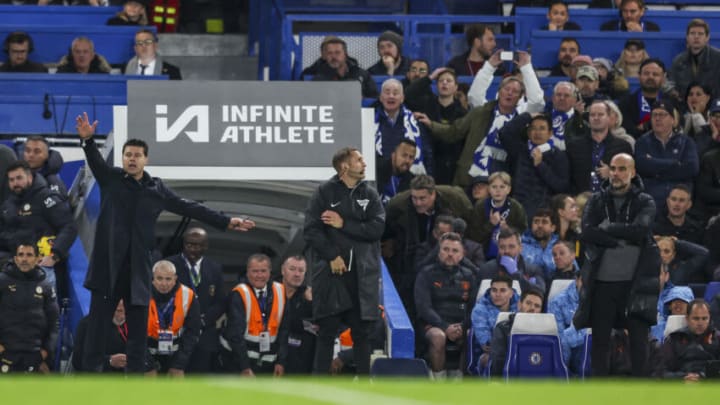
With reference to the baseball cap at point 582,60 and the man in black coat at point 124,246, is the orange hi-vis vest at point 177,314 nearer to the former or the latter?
the man in black coat at point 124,246

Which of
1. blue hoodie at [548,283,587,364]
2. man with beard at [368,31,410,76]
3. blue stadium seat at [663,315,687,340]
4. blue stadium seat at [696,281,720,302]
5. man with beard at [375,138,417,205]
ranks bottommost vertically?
blue stadium seat at [663,315,687,340]

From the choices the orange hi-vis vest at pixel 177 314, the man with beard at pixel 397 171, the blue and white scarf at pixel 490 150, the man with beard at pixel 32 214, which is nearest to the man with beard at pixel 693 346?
the blue and white scarf at pixel 490 150

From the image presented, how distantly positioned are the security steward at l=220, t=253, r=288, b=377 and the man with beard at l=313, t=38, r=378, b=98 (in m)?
4.15

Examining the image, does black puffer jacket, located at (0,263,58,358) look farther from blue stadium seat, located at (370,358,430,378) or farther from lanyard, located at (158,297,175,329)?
blue stadium seat, located at (370,358,430,378)

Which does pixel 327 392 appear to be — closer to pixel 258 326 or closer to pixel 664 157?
pixel 258 326

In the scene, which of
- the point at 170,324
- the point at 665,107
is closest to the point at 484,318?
the point at 170,324

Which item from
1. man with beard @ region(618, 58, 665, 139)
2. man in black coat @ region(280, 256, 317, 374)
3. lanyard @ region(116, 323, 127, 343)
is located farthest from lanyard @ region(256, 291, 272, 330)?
man with beard @ region(618, 58, 665, 139)

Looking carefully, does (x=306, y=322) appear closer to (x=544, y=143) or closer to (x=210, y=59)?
(x=544, y=143)

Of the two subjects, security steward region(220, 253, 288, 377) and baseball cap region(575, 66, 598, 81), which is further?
baseball cap region(575, 66, 598, 81)

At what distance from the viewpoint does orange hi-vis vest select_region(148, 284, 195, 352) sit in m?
15.1

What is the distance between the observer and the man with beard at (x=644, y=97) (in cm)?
1859

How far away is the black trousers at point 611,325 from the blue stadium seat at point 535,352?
382 mm

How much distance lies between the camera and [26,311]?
15.2 meters

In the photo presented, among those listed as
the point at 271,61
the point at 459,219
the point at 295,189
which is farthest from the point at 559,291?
the point at 271,61
